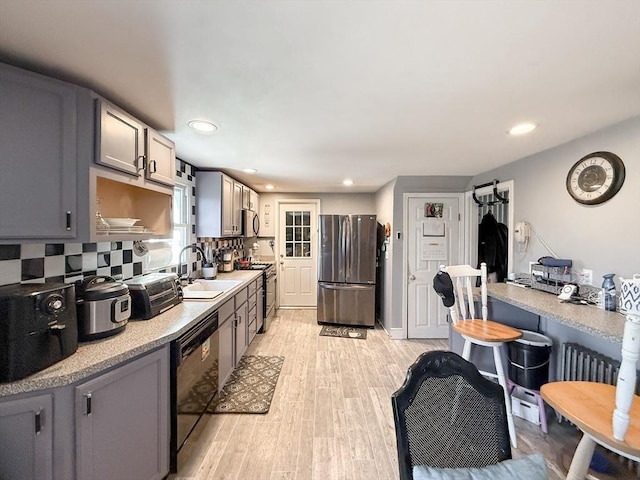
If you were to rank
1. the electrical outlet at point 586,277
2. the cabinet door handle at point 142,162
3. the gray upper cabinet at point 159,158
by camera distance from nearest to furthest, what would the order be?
the cabinet door handle at point 142,162 < the gray upper cabinet at point 159,158 < the electrical outlet at point 586,277

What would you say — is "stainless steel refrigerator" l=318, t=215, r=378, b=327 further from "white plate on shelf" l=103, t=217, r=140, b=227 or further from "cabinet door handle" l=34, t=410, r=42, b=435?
"cabinet door handle" l=34, t=410, r=42, b=435

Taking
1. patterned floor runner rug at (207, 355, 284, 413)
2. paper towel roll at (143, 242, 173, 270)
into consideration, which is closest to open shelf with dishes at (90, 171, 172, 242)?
paper towel roll at (143, 242, 173, 270)

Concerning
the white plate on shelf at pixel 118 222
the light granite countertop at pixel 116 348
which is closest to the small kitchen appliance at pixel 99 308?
the light granite countertop at pixel 116 348

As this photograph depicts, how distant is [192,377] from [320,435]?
3.29 ft

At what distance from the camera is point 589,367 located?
186 centimetres

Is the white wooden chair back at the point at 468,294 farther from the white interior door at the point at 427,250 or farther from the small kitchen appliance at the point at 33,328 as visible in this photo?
the small kitchen appliance at the point at 33,328

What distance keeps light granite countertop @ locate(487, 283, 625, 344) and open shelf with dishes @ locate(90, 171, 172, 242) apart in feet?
8.58

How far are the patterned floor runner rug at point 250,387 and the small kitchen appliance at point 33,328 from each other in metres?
1.31

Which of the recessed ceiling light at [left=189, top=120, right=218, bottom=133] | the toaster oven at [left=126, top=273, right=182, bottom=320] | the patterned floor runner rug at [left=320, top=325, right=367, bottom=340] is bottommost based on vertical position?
the patterned floor runner rug at [left=320, top=325, right=367, bottom=340]

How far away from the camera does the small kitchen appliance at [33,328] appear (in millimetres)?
1032

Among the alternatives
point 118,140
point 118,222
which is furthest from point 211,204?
point 118,140

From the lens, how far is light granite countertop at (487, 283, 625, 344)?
1.39 meters

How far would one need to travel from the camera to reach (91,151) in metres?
1.36

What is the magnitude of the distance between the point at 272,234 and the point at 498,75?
433 cm
